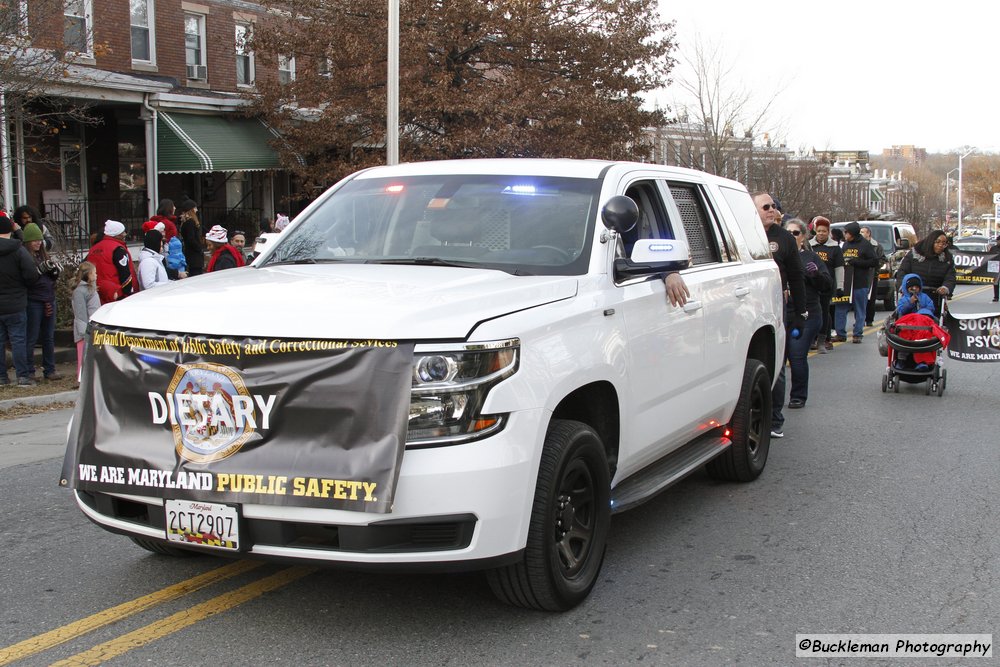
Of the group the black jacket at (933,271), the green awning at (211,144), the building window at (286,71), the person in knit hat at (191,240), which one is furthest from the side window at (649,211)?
the building window at (286,71)

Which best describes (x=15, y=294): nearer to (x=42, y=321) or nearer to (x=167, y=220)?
(x=42, y=321)

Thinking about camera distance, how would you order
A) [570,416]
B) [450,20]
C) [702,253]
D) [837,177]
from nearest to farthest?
1. [570,416]
2. [702,253]
3. [450,20]
4. [837,177]

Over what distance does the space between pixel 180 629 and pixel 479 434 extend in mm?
1579

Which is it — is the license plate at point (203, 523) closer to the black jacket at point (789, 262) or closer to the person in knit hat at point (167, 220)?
the black jacket at point (789, 262)

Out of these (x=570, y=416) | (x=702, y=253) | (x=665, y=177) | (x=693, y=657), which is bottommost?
(x=693, y=657)

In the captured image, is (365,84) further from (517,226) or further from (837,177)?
(837,177)

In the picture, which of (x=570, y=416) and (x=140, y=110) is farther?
(x=140, y=110)

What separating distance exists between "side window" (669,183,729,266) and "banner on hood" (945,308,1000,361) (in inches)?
236

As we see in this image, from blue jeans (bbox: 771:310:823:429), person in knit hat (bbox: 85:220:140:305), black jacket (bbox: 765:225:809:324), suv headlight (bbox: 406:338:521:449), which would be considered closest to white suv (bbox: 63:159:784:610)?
suv headlight (bbox: 406:338:521:449)

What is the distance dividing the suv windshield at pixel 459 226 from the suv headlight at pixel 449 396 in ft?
3.44

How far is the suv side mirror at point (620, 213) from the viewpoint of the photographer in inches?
188

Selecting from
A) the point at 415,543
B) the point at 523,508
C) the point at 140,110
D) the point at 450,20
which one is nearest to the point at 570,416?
the point at 523,508

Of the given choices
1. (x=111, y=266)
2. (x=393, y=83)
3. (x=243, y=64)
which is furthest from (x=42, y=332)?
(x=243, y=64)

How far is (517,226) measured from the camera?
16.7 feet
